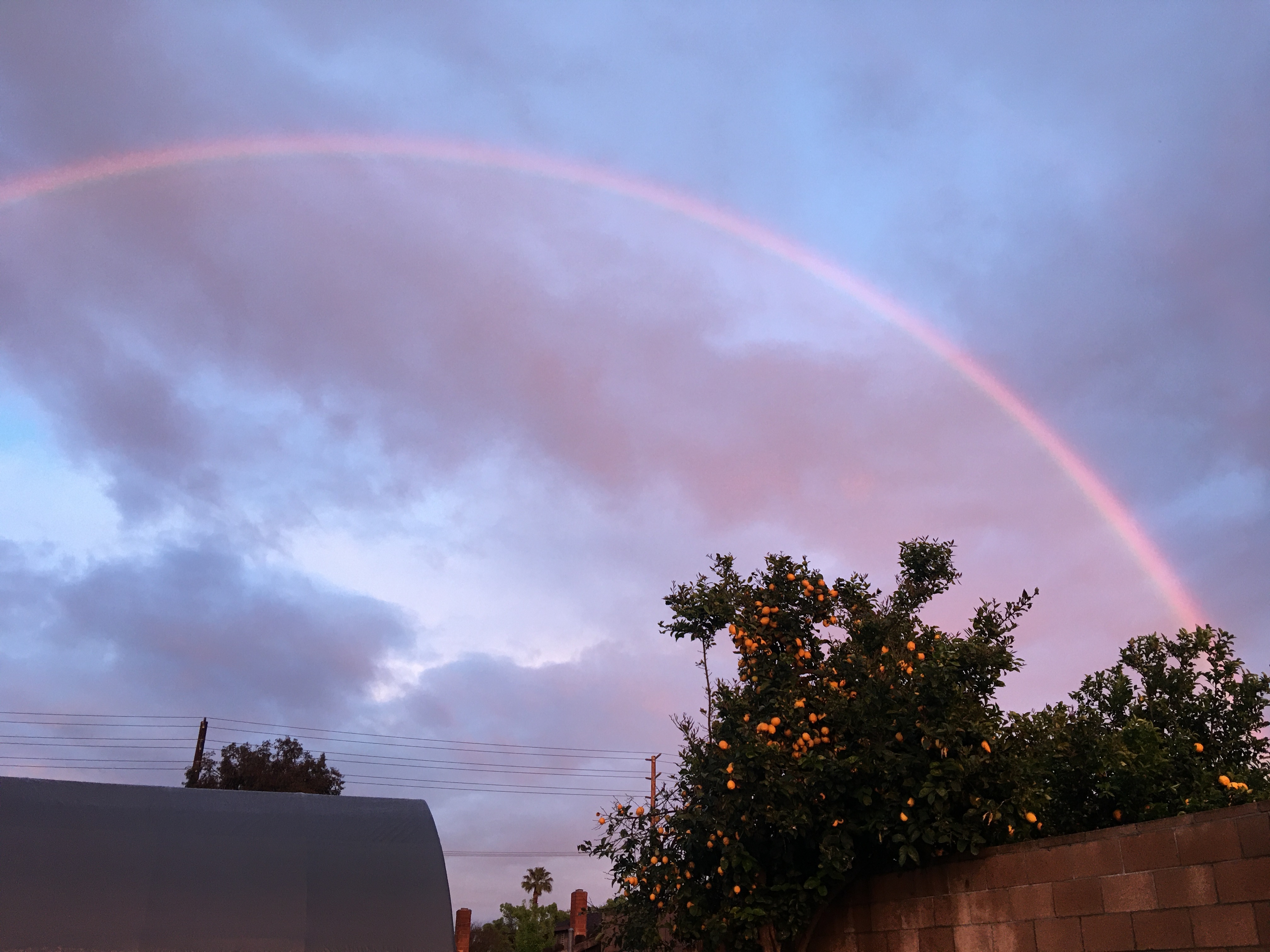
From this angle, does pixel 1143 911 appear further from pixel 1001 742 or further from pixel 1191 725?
pixel 1191 725

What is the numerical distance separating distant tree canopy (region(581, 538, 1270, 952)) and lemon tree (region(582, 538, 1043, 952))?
0.02 meters

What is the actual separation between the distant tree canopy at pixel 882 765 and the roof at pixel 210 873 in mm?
3489

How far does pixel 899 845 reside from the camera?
9477mm

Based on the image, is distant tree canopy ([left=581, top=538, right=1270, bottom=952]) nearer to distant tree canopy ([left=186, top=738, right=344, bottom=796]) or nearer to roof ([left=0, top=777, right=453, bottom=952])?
roof ([left=0, top=777, right=453, bottom=952])

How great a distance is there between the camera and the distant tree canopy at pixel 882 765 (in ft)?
30.2

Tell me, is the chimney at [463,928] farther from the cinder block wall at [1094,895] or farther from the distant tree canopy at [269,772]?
the cinder block wall at [1094,895]

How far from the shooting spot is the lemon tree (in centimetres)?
915

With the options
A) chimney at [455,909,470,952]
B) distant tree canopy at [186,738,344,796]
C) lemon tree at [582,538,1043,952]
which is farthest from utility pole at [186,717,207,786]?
lemon tree at [582,538,1043,952]

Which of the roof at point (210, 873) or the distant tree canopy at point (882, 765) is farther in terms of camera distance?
the roof at point (210, 873)

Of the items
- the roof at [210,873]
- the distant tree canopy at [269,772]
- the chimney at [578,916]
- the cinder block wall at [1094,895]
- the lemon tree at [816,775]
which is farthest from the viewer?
the chimney at [578,916]

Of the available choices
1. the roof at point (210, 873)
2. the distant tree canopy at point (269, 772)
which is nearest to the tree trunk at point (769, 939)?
the roof at point (210, 873)

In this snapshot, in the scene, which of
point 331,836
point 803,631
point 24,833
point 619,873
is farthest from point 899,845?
point 24,833

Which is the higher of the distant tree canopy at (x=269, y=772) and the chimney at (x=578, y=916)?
the distant tree canopy at (x=269, y=772)

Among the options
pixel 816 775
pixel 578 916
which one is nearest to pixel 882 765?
pixel 816 775
